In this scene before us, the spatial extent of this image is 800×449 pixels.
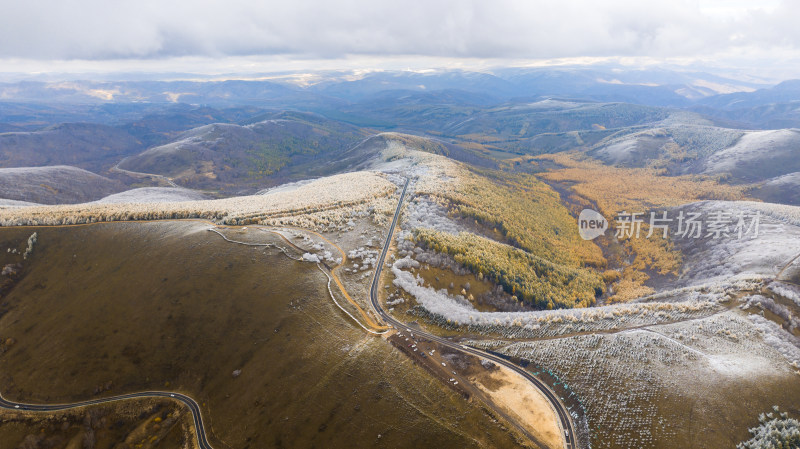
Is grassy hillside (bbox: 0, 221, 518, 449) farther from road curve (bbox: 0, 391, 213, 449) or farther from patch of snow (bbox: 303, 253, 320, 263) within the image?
patch of snow (bbox: 303, 253, 320, 263)

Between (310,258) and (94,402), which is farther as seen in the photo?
(310,258)

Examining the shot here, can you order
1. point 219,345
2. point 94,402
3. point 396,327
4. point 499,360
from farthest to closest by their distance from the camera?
point 396,327, point 219,345, point 94,402, point 499,360

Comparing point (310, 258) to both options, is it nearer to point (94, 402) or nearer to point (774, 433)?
point (94, 402)

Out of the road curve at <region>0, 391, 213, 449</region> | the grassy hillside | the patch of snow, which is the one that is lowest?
the road curve at <region>0, 391, 213, 449</region>

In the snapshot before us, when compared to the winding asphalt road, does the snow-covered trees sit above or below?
above

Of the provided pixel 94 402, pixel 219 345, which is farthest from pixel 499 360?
pixel 94 402

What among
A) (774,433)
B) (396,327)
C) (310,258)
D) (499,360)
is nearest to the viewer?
(774,433)

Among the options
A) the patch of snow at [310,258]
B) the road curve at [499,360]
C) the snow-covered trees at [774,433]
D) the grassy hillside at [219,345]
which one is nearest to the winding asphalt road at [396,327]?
the road curve at [499,360]

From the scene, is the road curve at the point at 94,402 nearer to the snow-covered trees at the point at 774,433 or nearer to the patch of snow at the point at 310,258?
the patch of snow at the point at 310,258

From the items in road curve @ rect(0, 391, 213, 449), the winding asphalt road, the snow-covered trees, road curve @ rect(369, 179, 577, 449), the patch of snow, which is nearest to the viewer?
the snow-covered trees

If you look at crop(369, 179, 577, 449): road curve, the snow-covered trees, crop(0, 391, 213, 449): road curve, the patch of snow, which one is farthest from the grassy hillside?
the snow-covered trees

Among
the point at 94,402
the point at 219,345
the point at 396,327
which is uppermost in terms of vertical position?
the point at 396,327

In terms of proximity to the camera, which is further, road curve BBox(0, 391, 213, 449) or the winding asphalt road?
road curve BBox(0, 391, 213, 449)
